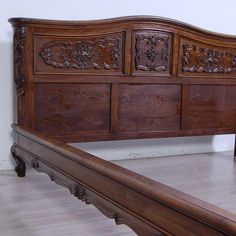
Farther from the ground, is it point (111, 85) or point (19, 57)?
point (19, 57)

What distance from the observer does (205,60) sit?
3.21 meters

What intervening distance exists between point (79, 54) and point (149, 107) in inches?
25.3

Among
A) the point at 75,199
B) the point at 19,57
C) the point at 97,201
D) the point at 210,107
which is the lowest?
the point at 75,199

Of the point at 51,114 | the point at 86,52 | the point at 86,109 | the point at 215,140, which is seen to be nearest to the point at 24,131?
the point at 51,114

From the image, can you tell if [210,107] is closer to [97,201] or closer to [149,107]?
[149,107]

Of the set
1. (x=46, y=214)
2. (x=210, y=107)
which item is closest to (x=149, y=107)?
(x=210, y=107)

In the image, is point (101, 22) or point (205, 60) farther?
point (205, 60)

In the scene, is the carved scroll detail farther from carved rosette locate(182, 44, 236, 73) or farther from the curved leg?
carved rosette locate(182, 44, 236, 73)

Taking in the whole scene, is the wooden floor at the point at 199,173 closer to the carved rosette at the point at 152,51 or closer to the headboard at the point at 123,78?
the headboard at the point at 123,78

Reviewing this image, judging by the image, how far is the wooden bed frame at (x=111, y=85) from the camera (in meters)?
2.54

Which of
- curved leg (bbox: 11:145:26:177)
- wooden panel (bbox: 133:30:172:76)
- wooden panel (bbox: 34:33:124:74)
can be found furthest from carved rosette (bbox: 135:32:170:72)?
curved leg (bbox: 11:145:26:177)

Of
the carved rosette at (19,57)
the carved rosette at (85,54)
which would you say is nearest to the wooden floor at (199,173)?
the carved rosette at (85,54)

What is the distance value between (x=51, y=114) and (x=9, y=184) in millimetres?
505

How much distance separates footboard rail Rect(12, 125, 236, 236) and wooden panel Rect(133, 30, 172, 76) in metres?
1.02
